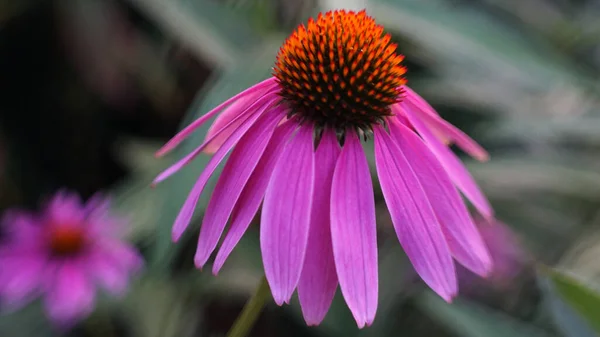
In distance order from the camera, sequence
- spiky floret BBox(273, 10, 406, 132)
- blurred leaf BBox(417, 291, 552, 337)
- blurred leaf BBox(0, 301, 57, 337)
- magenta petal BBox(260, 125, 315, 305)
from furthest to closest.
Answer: blurred leaf BBox(0, 301, 57, 337) → blurred leaf BBox(417, 291, 552, 337) → spiky floret BBox(273, 10, 406, 132) → magenta petal BBox(260, 125, 315, 305)

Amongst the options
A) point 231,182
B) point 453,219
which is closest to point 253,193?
point 231,182

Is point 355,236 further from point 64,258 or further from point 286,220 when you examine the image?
point 64,258

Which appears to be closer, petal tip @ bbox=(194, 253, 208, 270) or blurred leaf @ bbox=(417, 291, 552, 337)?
petal tip @ bbox=(194, 253, 208, 270)

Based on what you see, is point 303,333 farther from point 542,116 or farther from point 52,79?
point 52,79

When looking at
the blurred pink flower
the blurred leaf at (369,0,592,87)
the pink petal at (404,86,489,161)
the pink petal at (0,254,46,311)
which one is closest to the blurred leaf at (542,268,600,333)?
the pink petal at (404,86,489,161)

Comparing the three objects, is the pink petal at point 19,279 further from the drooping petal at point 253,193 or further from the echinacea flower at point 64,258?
the drooping petal at point 253,193

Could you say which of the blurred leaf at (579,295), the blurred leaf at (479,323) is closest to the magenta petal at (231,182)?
the blurred leaf at (579,295)

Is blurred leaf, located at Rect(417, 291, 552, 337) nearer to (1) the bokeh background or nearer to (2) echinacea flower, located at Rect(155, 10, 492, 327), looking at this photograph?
(1) the bokeh background

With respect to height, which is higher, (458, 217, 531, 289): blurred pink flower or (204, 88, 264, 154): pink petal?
(204, 88, 264, 154): pink petal
